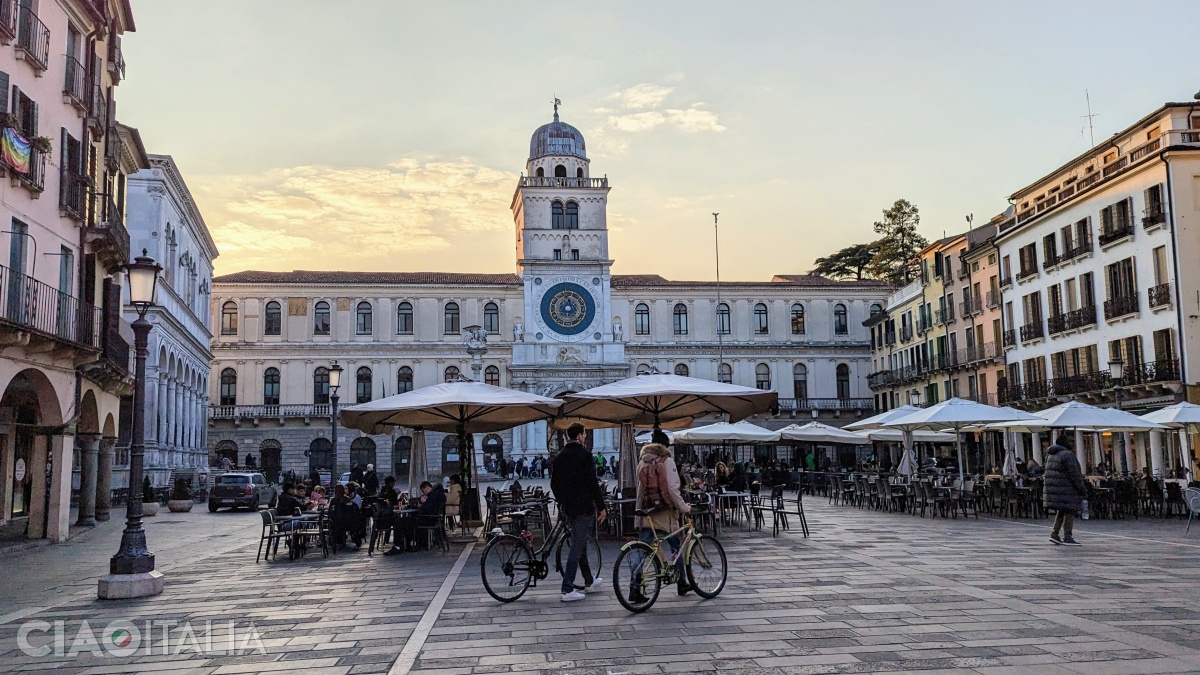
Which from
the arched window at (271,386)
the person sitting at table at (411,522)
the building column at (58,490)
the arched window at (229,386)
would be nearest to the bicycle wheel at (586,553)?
the person sitting at table at (411,522)

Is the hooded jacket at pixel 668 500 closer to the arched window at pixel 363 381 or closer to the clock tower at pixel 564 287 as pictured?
the clock tower at pixel 564 287

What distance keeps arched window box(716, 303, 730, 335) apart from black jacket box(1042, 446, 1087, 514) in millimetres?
55524

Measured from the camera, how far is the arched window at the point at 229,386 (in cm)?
6631

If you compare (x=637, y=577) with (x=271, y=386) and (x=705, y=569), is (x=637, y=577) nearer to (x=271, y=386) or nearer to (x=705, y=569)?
(x=705, y=569)

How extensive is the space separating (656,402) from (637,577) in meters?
8.51

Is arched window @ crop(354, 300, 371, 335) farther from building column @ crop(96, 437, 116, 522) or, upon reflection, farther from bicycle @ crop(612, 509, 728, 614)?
bicycle @ crop(612, 509, 728, 614)

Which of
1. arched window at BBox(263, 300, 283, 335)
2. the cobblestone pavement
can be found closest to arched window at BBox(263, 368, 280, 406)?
arched window at BBox(263, 300, 283, 335)

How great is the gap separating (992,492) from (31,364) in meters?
20.8

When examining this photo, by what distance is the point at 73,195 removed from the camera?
64.4ft

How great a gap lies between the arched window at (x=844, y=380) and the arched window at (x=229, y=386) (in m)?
43.2

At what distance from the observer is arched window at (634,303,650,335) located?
2808 inches

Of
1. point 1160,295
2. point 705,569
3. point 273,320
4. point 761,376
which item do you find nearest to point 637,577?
point 705,569

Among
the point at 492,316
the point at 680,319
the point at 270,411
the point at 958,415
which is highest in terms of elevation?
the point at 492,316
